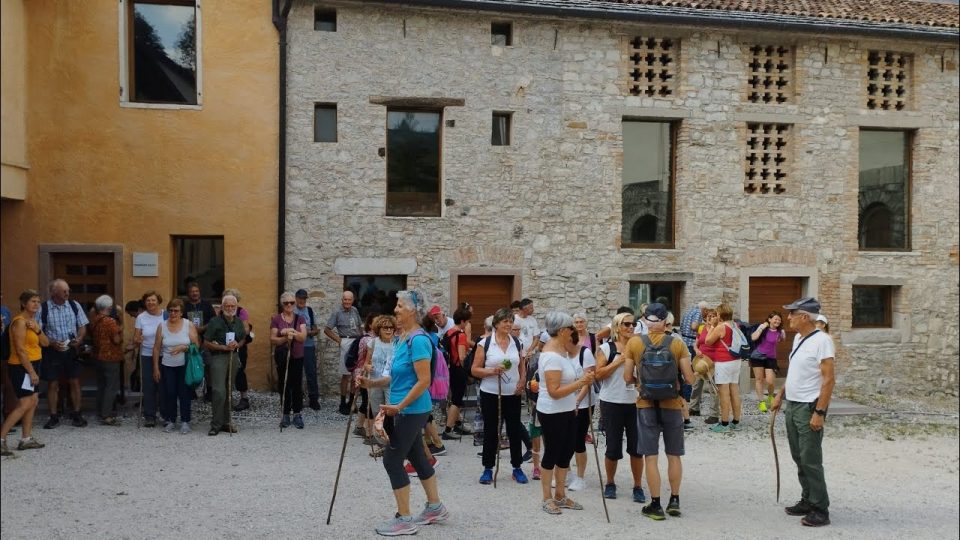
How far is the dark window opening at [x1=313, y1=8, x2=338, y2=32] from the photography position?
12.6m

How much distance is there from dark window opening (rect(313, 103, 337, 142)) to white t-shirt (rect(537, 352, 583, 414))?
7588 mm

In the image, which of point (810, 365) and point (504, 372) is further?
point (504, 372)

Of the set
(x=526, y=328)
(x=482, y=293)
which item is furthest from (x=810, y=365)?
(x=482, y=293)

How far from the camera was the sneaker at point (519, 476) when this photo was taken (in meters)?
7.48

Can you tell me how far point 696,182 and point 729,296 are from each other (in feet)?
7.15

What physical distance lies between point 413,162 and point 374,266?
1951 millimetres

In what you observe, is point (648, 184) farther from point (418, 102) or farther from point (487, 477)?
point (487, 477)

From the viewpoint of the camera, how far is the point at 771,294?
14.4 metres

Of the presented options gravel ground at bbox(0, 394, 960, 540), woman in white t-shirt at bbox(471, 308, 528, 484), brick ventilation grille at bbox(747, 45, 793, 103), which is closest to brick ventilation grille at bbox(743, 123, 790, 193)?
brick ventilation grille at bbox(747, 45, 793, 103)

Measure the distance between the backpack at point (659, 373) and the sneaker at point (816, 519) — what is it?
5.05 feet

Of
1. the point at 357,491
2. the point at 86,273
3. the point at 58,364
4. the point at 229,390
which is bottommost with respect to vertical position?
the point at 357,491

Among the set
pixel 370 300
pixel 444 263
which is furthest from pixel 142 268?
pixel 444 263

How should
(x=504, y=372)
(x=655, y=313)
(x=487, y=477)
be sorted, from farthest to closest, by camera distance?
1. (x=487, y=477)
2. (x=504, y=372)
3. (x=655, y=313)

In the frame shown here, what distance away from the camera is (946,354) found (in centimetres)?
1489
